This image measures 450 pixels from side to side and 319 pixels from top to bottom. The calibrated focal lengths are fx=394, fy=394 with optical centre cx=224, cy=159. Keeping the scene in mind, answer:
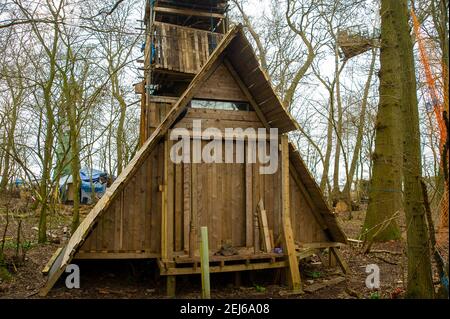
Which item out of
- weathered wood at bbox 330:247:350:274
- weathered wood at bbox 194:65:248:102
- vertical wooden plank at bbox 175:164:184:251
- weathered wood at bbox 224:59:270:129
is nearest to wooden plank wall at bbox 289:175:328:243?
weathered wood at bbox 330:247:350:274

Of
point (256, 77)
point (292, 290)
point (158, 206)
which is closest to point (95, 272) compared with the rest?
point (158, 206)

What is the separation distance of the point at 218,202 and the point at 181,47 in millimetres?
6345

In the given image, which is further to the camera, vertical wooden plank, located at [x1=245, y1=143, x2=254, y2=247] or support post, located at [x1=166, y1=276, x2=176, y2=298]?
vertical wooden plank, located at [x1=245, y1=143, x2=254, y2=247]

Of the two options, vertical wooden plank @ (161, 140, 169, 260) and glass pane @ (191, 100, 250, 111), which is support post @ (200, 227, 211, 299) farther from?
glass pane @ (191, 100, 250, 111)

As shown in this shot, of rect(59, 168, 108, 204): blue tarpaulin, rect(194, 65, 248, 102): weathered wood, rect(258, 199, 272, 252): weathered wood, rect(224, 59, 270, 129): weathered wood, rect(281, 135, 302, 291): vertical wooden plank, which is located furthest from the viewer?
rect(59, 168, 108, 204): blue tarpaulin

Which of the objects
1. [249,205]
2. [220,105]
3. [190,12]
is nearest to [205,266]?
[249,205]

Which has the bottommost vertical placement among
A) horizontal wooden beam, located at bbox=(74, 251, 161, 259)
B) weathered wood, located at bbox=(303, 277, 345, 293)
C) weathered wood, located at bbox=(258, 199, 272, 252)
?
weathered wood, located at bbox=(303, 277, 345, 293)

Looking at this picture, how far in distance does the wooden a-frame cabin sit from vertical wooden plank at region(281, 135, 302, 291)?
22 mm

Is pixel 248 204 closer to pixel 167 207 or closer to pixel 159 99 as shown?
pixel 167 207

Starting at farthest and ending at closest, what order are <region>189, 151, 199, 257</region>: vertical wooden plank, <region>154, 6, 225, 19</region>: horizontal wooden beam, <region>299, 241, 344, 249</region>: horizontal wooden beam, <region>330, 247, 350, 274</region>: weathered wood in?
<region>154, 6, 225, 19</region>: horizontal wooden beam < <region>330, 247, 350, 274</region>: weathered wood < <region>299, 241, 344, 249</region>: horizontal wooden beam < <region>189, 151, 199, 257</region>: vertical wooden plank

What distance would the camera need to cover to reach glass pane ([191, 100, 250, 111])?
8.99 meters
